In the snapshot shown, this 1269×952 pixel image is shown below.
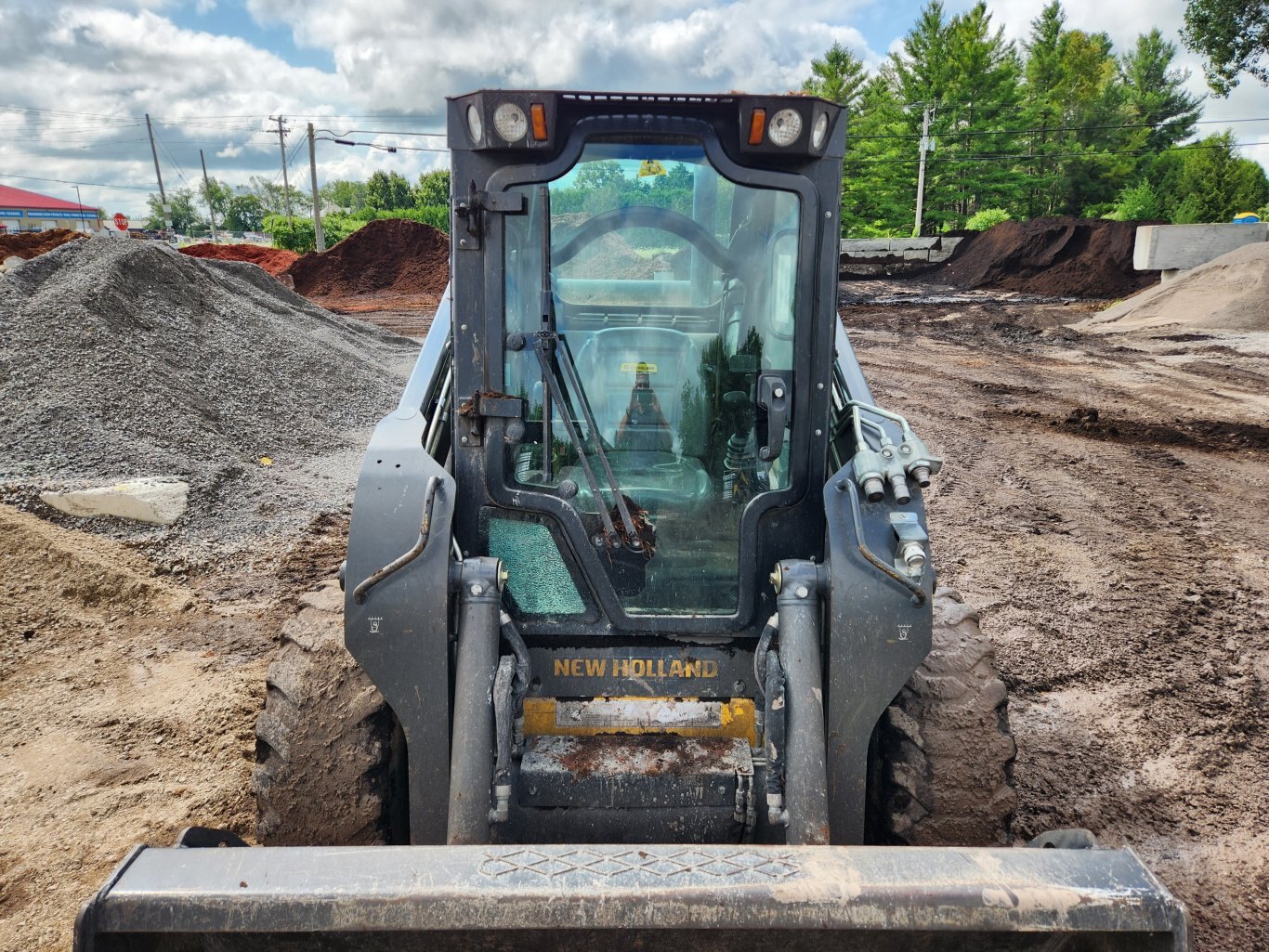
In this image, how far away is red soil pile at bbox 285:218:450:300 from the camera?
2664 centimetres

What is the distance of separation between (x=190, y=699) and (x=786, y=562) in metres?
3.36

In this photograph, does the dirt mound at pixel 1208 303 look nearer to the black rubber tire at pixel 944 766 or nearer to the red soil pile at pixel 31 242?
the black rubber tire at pixel 944 766

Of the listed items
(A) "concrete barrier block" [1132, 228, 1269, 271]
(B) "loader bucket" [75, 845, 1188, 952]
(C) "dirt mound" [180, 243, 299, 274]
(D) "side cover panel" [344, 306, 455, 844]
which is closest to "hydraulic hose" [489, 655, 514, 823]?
(D) "side cover panel" [344, 306, 455, 844]

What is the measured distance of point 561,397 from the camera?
2771mm

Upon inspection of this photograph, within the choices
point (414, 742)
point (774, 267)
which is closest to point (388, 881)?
point (414, 742)

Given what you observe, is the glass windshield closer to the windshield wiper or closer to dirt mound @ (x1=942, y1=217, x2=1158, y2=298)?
the windshield wiper

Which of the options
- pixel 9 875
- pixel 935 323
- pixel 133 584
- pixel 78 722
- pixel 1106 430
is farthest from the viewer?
pixel 935 323

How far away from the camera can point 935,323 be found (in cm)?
1941

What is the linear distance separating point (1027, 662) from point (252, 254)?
94.7 feet

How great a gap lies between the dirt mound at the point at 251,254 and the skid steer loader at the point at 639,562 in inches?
977

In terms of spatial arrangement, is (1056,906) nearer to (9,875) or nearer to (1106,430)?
(9,875)

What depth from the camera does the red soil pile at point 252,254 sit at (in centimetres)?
2595

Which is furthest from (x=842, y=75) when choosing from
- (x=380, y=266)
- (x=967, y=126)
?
(x=380, y=266)

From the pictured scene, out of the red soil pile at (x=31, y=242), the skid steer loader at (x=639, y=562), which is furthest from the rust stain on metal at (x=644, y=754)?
the red soil pile at (x=31, y=242)
